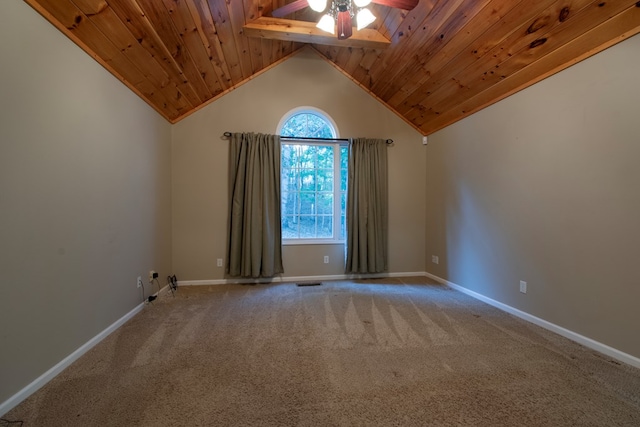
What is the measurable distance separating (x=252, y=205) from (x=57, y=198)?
81.7 inches

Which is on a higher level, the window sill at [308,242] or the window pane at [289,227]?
the window pane at [289,227]

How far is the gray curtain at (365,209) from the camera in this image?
390 cm

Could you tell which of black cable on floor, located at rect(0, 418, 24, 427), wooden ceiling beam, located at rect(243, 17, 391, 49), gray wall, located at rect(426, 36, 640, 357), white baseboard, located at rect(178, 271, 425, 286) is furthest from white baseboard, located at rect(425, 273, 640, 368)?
black cable on floor, located at rect(0, 418, 24, 427)

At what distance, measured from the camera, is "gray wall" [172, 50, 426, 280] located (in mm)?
3656

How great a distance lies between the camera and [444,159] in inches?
147

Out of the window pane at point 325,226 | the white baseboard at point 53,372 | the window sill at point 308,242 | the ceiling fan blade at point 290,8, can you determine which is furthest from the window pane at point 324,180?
the white baseboard at point 53,372

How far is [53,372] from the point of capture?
1.65 metres

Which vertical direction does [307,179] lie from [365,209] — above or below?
above

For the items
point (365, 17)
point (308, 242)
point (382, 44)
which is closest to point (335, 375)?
point (308, 242)

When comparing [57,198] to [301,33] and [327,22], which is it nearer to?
[327,22]

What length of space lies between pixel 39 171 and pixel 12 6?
89 cm

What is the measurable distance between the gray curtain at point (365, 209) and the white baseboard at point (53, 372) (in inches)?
111

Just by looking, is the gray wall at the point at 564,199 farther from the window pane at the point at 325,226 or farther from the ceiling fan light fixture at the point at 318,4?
the ceiling fan light fixture at the point at 318,4

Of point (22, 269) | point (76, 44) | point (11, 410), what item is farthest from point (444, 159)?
point (11, 410)
